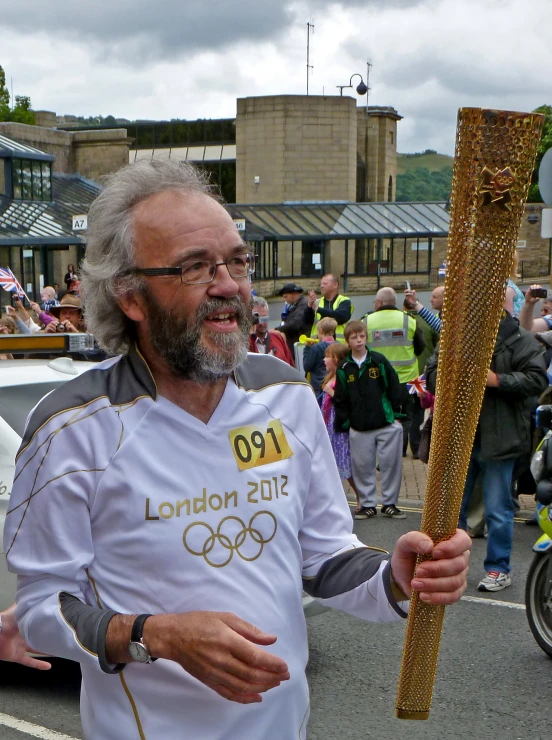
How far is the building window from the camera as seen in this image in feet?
102

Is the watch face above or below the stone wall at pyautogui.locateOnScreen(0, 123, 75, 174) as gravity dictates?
below

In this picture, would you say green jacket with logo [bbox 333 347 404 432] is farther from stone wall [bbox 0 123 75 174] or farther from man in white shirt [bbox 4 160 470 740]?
stone wall [bbox 0 123 75 174]

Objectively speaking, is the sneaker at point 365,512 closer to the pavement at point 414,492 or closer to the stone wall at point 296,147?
the pavement at point 414,492

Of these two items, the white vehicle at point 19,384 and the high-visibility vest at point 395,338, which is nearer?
the white vehicle at point 19,384

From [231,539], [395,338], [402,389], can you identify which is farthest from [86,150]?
[231,539]

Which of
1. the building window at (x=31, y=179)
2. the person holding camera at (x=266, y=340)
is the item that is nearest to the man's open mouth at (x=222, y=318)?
the person holding camera at (x=266, y=340)

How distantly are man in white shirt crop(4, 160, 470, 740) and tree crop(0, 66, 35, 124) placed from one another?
53.2 metres

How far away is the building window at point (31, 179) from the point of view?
102 feet

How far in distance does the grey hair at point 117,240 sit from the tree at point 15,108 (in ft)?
174

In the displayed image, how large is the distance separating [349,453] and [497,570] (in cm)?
268

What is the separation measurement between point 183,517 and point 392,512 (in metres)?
7.87

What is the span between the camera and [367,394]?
9.38 m

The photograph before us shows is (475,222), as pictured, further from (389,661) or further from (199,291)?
(389,661)

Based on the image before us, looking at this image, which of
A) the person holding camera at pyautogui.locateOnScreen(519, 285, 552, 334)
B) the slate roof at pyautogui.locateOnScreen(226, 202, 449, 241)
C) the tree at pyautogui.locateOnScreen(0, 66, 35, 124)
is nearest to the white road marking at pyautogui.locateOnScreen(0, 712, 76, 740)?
the person holding camera at pyautogui.locateOnScreen(519, 285, 552, 334)
